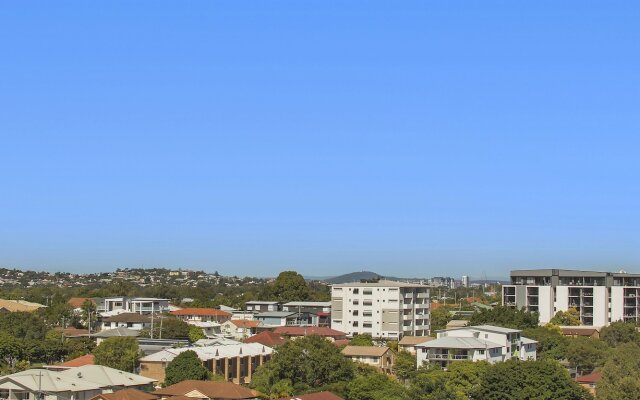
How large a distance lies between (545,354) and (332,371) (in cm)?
1901

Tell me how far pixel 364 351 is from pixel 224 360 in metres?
9.43

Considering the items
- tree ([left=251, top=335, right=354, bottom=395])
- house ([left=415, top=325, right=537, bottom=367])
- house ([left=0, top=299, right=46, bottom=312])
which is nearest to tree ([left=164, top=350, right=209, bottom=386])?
tree ([left=251, top=335, right=354, bottom=395])

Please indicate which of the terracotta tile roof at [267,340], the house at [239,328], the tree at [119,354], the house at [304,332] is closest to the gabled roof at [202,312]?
the house at [239,328]

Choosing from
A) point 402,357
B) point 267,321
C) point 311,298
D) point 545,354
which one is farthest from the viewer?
point 311,298

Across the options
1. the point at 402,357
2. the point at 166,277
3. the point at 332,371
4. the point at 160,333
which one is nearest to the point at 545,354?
the point at 402,357

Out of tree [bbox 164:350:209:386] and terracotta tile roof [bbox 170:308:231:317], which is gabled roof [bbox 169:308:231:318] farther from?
tree [bbox 164:350:209:386]

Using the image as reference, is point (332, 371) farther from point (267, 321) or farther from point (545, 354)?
point (267, 321)

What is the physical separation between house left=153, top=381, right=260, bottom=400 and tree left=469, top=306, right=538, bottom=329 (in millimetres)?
27812

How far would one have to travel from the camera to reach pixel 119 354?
46844mm

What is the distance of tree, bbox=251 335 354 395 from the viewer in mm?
42906

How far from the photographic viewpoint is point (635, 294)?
7988 centimetres

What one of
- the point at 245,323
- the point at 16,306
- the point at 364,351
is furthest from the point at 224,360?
the point at 16,306

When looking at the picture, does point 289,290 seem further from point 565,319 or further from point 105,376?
point 105,376

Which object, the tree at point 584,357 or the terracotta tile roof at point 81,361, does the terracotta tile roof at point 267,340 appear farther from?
the tree at point 584,357
